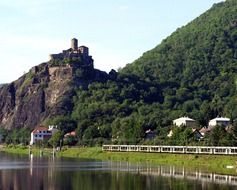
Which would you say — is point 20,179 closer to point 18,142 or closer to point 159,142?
point 159,142

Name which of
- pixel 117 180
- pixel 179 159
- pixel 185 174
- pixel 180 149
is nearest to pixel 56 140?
pixel 180 149

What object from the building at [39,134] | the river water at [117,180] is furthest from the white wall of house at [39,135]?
the river water at [117,180]

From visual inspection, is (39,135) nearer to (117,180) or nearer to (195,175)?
(195,175)

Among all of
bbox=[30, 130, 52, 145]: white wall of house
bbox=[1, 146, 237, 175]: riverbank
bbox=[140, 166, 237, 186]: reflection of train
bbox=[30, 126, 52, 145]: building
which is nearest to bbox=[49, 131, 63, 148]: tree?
bbox=[30, 130, 52, 145]: white wall of house

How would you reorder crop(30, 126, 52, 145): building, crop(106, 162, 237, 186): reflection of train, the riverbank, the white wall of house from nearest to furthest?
1. crop(106, 162, 237, 186): reflection of train
2. the riverbank
3. the white wall of house
4. crop(30, 126, 52, 145): building

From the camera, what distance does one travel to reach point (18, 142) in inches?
7416

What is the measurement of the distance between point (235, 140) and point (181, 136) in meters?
16.3

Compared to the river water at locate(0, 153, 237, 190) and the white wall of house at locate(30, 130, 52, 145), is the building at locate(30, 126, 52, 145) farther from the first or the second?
the river water at locate(0, 153, 237, 190)

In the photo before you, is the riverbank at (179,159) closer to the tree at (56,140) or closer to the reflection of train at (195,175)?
the reflection of train at (195,175)

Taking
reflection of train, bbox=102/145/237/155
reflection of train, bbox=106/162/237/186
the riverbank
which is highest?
reflection of train, bbox=102/145/237/155

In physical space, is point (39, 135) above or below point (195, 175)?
above

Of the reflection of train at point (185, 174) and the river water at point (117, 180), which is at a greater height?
the reflection of train at point (185, 174)

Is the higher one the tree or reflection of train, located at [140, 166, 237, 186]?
the tree

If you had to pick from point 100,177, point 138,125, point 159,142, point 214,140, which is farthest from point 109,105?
point 100,177
